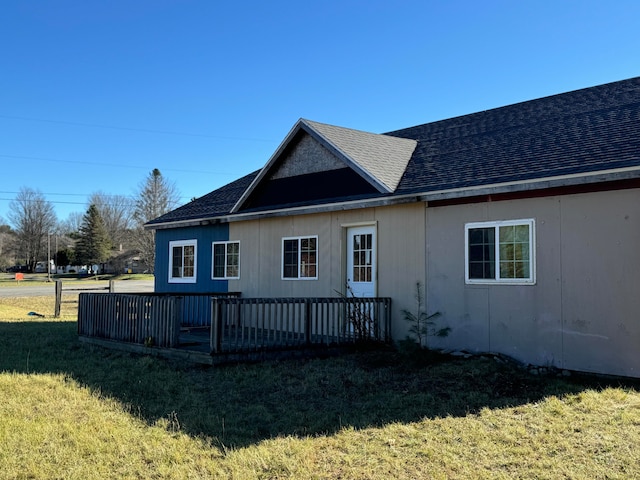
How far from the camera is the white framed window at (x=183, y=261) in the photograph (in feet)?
51.0

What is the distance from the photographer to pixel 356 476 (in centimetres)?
457

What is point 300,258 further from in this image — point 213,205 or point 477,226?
point 477,226

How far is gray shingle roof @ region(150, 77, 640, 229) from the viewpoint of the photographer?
28.6ft

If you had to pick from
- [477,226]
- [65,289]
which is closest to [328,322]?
[477,226]

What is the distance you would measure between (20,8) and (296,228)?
9124 mm

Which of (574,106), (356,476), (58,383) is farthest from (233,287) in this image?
(356,476)

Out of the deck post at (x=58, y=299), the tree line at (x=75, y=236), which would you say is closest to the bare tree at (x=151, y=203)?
the tree line at (x=75, y=236)

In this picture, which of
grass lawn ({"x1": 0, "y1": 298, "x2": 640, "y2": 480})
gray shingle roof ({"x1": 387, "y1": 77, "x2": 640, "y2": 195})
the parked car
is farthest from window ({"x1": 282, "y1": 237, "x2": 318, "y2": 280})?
the parked car

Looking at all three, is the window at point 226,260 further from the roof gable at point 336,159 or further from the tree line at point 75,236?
the tree line at point 75,236

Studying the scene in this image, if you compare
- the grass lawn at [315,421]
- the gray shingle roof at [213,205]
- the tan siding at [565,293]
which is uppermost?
the gray shingle roof at [213,205]

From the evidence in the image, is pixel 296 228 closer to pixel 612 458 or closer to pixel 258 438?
pixel 258 438

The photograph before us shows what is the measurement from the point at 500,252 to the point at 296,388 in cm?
408

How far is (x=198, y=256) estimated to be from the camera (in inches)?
605

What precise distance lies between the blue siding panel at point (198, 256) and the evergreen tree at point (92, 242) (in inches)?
2099
